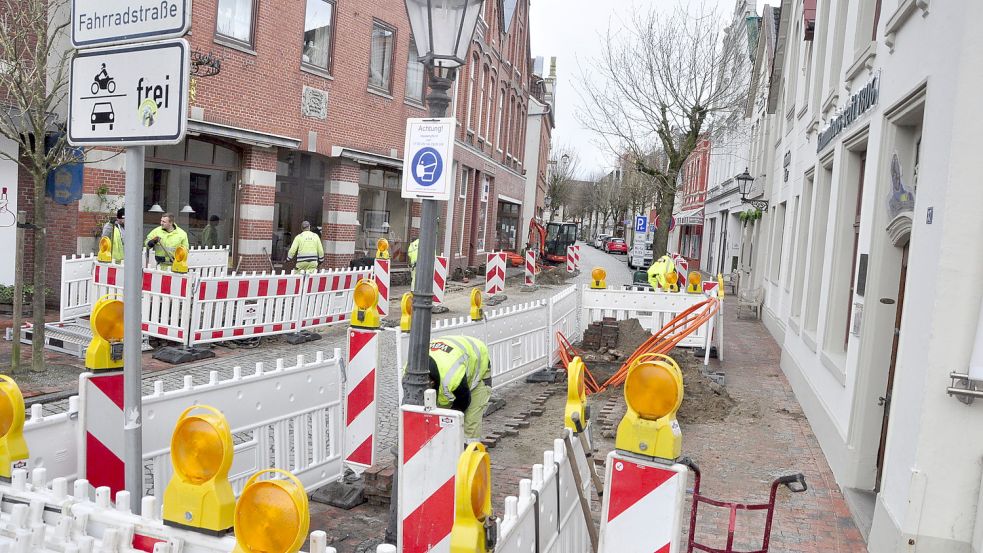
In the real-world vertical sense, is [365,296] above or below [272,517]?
above

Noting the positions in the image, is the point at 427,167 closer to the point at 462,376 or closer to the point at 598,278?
the point at 462,376

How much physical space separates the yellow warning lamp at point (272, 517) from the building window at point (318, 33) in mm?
15707

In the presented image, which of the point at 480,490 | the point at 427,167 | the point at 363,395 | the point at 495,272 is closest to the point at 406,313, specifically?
the point at 363,395

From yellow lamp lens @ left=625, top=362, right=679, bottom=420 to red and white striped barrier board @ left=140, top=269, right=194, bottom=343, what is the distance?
836cm

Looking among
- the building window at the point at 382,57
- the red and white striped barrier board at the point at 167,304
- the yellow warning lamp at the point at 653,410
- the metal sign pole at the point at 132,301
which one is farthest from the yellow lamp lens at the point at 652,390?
the building window at the point at 382,57

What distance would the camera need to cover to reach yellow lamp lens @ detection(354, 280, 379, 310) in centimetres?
558

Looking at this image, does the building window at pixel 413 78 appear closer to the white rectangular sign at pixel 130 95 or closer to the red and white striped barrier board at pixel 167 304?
the red and white striped barrier board at pixel 167 304

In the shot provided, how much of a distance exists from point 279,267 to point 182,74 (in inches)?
573

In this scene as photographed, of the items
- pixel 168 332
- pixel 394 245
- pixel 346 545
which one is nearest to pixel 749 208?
pixel 394 245

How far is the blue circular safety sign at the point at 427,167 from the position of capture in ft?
14.2

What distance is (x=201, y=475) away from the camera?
2264 mm

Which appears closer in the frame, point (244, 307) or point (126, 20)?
point (126, 20)

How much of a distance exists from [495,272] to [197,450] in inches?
673

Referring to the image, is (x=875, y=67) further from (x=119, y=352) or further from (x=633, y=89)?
(x=633, y=89)
